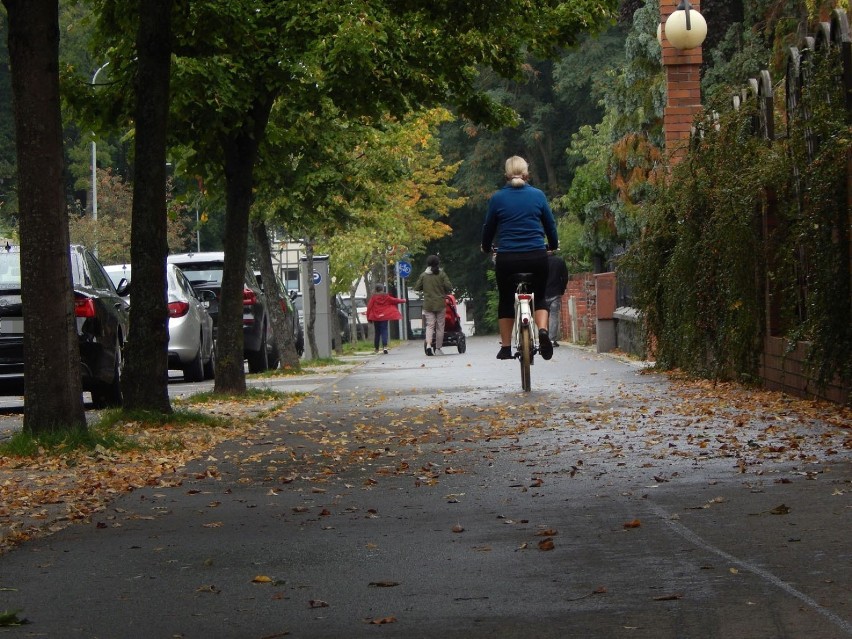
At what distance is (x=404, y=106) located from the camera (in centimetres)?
1781

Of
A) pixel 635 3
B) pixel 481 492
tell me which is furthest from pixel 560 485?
pixel 635 3

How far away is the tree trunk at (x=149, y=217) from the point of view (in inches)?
535

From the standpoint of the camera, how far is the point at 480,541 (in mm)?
6926

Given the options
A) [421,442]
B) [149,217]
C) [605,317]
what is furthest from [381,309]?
[421,442]

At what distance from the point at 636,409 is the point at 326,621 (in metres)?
8.27

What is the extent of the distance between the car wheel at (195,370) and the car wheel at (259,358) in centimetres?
244

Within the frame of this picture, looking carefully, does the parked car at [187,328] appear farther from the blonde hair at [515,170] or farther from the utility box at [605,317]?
the utility box at [605,317]

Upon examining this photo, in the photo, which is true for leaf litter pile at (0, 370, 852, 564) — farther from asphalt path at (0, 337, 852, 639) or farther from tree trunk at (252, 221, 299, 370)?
tree trunk at (252, 221, 299, 370)

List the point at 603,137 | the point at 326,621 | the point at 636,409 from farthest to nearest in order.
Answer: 1. the point at 603,137
2. the point at 636,409
3. the point at 326,621

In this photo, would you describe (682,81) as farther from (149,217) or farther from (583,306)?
(583,306)

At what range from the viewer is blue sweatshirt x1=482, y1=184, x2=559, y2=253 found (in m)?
15.7

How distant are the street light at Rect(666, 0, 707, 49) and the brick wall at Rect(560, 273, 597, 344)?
14113 mm

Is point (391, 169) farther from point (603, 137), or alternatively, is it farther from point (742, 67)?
point (603, 137)

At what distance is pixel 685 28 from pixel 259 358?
30.7ft
